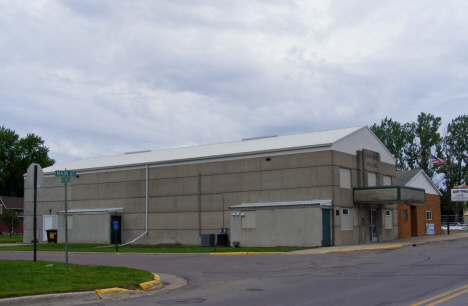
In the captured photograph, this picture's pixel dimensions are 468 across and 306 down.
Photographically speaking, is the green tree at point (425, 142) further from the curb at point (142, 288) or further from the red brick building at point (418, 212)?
the curb at point (142, 288)

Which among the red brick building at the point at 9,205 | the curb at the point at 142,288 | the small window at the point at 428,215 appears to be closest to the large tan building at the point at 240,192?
the small window at the point at 428,215

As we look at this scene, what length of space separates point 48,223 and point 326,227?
2660 cm

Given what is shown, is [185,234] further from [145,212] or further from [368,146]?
[368,146]

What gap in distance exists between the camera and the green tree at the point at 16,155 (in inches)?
3474

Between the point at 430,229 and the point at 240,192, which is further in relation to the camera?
the point at 430,229

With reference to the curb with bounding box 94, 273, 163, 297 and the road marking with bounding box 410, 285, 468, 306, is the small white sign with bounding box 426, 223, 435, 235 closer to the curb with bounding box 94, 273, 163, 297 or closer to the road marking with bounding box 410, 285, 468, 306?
the road marking with bounding box 410, 285, 468, 306

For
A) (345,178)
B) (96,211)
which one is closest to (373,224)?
(345,178)

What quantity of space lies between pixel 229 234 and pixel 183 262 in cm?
1225

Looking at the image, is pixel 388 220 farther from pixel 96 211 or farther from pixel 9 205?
pixel 9 205

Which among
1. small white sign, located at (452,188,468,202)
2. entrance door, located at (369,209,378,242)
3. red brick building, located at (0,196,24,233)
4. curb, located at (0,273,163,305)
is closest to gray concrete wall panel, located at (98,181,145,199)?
entrance door, located at (369,209,378,242)

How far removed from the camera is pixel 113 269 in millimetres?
16391

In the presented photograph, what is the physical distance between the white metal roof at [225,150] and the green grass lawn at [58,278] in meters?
18.3

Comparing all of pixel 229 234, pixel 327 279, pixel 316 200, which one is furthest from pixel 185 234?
pixel 327 279

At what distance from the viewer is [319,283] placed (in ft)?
43.1
